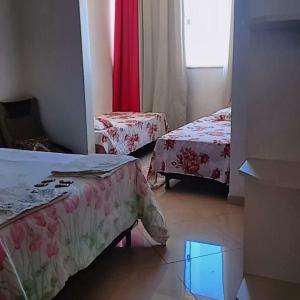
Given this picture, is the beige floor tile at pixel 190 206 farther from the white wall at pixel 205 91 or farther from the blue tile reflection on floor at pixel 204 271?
the white wall at pixel 205 91

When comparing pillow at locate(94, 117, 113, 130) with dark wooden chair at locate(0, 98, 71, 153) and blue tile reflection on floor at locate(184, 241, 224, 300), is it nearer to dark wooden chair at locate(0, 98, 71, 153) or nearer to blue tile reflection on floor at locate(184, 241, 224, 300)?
dark wooden chair at locate(0, 98, 71, 153)

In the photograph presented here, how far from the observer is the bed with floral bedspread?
3.51m

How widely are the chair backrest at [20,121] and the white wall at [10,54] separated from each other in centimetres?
13

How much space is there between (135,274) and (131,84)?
3.87 meters

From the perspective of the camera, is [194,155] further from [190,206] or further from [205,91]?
[205,91]

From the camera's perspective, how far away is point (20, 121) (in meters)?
3.80

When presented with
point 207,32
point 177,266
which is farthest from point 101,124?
point 177,266

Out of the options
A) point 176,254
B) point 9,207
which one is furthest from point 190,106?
Answer: point 9,207

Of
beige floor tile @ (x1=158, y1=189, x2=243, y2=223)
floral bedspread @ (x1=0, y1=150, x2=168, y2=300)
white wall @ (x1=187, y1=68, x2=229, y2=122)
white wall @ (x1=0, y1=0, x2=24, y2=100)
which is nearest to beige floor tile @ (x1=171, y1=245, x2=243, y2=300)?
floral bedspread @ (x1=0, y1=150, x2=168, y2=300)

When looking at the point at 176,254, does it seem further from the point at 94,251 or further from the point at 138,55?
the point at 138,55

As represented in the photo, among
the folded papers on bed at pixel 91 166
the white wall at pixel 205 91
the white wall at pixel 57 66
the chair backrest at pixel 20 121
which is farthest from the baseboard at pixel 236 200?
the white wall at pixel 205 91

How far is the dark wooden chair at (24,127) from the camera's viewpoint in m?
3.63

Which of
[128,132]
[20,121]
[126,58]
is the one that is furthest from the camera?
[126,58]

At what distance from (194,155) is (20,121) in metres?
1.69
